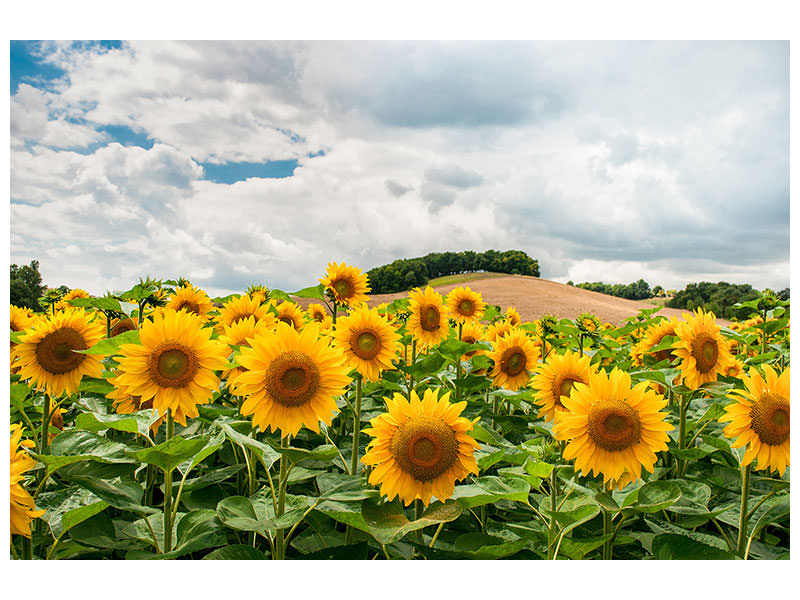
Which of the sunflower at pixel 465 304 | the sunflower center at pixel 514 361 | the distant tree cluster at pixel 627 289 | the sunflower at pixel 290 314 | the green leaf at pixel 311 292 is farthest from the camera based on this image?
the distant tree cluster at pixel 627 289

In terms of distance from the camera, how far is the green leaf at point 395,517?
1.33m

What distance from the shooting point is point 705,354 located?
2.14 m

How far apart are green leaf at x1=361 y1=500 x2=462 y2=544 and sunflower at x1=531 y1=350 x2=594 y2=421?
0.78 meters

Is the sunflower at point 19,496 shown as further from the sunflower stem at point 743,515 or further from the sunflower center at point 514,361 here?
the sunflower center at point 514,361

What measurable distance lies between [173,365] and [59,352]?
774 millimetres

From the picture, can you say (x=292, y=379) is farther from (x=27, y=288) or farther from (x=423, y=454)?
(x=27, y=288)

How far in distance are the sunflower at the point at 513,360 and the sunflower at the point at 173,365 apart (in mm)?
1735

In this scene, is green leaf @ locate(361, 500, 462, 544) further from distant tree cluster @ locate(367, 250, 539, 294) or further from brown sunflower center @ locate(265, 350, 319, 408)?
distant tree cluster @ locate(367, 250, 539, 294)

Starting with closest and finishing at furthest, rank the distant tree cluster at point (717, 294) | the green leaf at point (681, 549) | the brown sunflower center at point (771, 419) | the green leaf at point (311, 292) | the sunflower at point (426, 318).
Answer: the green leaf at point (681, 549)
the brown sunflower center at point (771, 419)
the green leaf at point (311, 292)
the sunflower at point (426, 318)
the distant tree cluster at point (717, 294)

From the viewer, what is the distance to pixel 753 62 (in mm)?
2453

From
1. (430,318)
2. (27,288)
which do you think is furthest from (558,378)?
(27,288)

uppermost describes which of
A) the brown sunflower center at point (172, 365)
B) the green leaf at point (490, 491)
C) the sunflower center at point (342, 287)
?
the sunflower center at point (342, 287)

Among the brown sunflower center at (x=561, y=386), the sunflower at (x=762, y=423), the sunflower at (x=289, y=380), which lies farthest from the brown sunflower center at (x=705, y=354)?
the sunflower at (x=289, y=380)

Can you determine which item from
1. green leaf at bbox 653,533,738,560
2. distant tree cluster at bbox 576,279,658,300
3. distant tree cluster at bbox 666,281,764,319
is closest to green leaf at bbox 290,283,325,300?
green leaf at bbox 653,533,738,560
